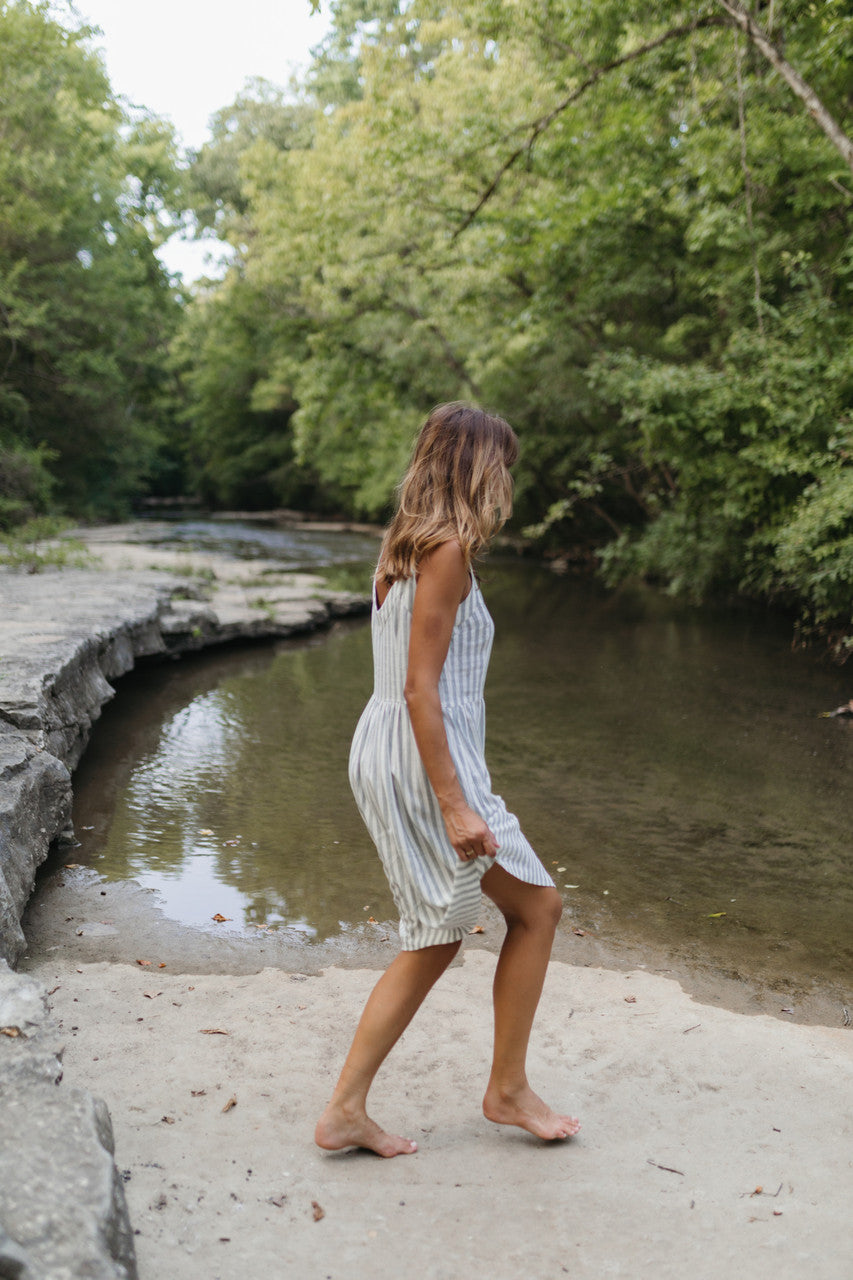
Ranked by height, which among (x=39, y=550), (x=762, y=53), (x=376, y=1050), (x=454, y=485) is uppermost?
(x=762, y=53)

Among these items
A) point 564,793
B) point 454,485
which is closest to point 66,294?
point 564,793

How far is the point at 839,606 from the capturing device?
1019 cm

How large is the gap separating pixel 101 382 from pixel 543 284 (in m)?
12.2

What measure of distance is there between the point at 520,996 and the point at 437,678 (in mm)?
865

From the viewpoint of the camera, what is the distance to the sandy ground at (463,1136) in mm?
2111

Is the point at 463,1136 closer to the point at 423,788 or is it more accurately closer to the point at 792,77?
the point at 423,788

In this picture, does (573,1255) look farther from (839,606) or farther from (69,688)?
(839,606)

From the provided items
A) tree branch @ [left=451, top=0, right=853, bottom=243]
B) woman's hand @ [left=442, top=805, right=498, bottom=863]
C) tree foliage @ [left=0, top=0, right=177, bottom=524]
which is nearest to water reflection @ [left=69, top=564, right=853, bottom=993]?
woman's hand @ [left=442, top=805, right=498, bottom=863]

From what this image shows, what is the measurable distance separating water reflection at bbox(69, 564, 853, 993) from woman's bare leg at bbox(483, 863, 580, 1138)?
1721 millimetres

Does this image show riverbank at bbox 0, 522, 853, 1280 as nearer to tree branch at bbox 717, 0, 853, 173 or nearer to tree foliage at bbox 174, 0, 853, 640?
tree foliage at bbox 174, 0, 853, 640

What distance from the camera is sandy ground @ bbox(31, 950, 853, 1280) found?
2.11m

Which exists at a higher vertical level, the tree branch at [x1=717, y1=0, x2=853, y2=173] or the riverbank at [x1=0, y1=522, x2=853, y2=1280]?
the tree branch at [x1=717, y1=0, x2=853, y2=173]

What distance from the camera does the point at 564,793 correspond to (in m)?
6.29

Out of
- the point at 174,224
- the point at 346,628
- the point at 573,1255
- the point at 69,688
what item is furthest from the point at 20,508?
the point at 174,224
